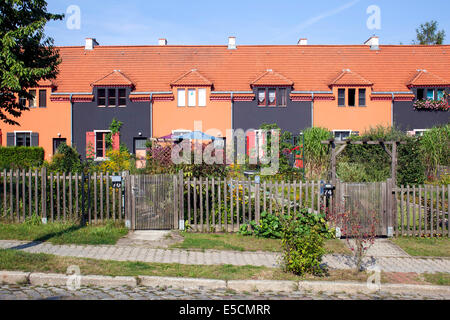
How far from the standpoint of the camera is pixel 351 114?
2717cm

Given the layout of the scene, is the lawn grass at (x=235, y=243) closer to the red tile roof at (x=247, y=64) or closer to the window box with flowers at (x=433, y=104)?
the red tile roof at (x=247, y=64)

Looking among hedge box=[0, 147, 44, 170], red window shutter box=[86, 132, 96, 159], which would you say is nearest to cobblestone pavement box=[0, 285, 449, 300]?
hedge box=[0, 147, 44, 170]

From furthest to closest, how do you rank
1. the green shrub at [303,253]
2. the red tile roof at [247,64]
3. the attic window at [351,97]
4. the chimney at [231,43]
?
1. the chimney at [231,43]
2. the red tile roof at [247,64]
3. the attic window at [351,97]
4. the green shrub at [303,253]

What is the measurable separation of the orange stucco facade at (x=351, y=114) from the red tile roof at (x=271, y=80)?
2.46 metres

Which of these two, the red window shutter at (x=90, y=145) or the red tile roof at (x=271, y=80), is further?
the red tile roof at (x=271, y=80)

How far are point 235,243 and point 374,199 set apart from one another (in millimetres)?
3793

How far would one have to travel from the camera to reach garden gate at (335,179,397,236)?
10102 millimetres

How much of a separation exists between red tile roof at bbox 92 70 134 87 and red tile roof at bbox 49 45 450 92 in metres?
0.88

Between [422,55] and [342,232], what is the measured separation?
2539 cm

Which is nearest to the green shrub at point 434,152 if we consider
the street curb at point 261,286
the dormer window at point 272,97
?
the dormer window at point 272,97

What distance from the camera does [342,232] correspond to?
10109 mm

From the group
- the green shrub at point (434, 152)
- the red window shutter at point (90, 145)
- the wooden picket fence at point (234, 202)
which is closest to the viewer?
the wooden picket fence at point (234, 202)

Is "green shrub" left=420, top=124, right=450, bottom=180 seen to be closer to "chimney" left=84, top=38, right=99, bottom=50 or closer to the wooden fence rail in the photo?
the wooden fence rail

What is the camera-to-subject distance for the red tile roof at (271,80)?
26.6m
